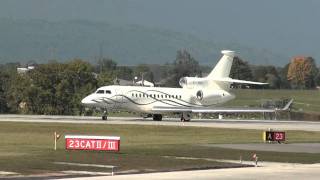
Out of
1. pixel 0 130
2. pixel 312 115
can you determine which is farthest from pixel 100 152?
pixel 312 115

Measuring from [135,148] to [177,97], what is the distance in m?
47.7

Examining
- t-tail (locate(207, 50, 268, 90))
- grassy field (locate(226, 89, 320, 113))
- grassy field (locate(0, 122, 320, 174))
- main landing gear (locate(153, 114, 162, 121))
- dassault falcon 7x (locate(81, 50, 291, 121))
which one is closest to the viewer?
grassy field (locate(0, 122, 320, 174))

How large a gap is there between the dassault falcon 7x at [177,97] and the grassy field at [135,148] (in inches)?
649

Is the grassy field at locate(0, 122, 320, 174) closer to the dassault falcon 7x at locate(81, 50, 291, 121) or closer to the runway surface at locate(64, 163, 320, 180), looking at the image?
the runway surface at locate(64, 163, 320, 180)

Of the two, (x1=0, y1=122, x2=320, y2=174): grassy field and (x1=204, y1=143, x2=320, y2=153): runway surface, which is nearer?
(x1=0, y1=122, x2=320, y2=174): grassy field

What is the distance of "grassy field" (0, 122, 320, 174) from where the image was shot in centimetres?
3534

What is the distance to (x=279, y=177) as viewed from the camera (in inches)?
1228

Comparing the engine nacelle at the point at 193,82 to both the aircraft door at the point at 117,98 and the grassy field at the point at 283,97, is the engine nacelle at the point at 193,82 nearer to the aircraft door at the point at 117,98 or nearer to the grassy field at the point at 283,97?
the aircraft door at the point at 117,98

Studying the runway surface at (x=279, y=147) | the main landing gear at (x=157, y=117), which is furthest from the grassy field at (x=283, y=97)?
the runway surface at (x=279, y=147)

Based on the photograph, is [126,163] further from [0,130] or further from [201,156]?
[0,130]

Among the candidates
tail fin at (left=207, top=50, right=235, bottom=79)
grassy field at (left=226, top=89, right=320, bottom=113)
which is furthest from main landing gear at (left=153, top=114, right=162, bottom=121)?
grassy field at (left=226, top=89, right=320, bottom=113)

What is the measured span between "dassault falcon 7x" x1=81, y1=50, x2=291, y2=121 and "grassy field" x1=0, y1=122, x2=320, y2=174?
16.5 metres

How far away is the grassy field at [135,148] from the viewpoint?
35.3 m

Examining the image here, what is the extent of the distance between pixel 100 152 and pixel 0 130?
23712 millimetres
